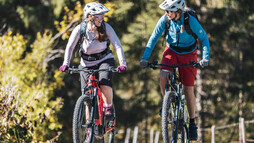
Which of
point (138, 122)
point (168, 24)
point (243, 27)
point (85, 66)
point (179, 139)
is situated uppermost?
point (243, 27)

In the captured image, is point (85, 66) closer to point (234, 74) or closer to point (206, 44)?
point (206, 44)

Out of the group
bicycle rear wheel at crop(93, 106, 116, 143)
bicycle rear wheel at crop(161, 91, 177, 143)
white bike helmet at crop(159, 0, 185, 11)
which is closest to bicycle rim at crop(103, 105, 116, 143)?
bicycle rear wheel at crop(93, 106, 116, 143)

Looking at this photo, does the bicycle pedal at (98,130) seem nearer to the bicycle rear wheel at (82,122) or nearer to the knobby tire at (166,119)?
the bicycle rear wheel at (82,122)

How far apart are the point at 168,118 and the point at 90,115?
1105 mm

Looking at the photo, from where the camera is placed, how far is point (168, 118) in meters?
6.46

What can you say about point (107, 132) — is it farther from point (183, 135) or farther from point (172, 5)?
point (172, 5)

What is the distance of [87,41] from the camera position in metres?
6.61

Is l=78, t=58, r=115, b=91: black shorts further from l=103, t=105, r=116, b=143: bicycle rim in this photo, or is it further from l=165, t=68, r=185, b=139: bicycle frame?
l=165, t=68, r=185, b=139: bicycle frame

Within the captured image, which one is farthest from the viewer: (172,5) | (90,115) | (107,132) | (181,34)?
(107,132)

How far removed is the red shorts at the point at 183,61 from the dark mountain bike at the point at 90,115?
101 centimetres

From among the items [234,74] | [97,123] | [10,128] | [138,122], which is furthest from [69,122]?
[97,123]

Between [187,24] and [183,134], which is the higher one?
[187,24]

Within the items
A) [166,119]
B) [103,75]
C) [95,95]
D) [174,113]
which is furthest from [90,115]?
Answer: [174,113]

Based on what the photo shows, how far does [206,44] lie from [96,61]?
164 cm
